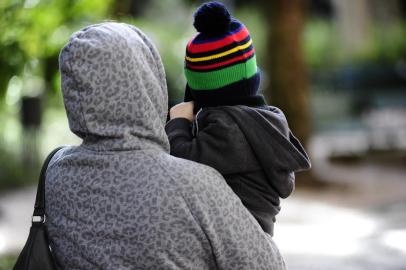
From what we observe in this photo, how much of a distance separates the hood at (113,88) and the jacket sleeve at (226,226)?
19 centimetres

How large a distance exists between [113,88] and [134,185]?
10.0 inches

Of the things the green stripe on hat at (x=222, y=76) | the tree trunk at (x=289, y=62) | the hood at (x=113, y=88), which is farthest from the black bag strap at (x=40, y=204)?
the tree trunk at (x=289, y=62)

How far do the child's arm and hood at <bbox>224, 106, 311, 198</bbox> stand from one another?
25 mm

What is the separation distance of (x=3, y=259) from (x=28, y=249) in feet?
14.5

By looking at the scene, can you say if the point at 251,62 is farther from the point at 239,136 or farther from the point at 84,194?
the point at 84,194

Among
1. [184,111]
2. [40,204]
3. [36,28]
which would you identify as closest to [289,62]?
[36,28]

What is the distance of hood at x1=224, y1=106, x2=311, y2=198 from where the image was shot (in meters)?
2.16

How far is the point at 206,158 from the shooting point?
2.12 metres

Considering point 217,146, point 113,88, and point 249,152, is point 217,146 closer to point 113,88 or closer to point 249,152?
point 249,152

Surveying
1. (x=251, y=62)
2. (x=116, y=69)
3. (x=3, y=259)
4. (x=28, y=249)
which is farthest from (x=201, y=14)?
(x=3, y=259)

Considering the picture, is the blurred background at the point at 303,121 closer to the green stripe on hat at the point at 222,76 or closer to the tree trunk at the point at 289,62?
the tree trunk at the point at 289,62

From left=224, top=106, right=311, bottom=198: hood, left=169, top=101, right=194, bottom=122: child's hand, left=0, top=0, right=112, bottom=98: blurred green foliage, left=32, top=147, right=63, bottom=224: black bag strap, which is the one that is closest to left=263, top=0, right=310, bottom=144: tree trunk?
left=0, top=0, right=112, bottom=98: blurred green foliage

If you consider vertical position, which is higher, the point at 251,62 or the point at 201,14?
the point at 201,14

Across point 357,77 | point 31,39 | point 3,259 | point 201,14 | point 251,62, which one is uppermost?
point 201,14
